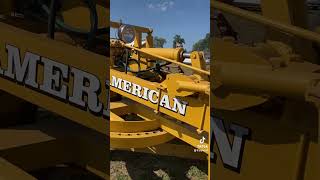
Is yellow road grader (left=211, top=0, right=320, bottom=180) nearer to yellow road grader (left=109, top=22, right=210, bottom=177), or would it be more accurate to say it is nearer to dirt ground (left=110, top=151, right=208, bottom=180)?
yellow road grader (left=109, top=22, right=210, bottom=177)

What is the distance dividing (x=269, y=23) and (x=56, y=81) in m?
0.63

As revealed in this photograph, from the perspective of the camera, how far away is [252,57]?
0.82m

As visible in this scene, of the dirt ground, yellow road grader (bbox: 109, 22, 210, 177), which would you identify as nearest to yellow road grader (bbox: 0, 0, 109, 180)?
yellow road grader (bbox: 109, 22, 210, 177)

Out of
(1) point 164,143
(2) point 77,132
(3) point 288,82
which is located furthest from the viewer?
(1) point 164,143

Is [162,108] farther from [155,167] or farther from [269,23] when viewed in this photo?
[269,23]

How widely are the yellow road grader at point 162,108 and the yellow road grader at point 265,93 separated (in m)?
1.82

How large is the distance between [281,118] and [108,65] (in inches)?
17.6

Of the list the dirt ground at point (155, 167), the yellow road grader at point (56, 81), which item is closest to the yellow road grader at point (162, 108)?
the dirt ground at point (155, 167)

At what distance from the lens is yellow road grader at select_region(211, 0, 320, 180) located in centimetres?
77

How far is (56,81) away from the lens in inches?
44.3

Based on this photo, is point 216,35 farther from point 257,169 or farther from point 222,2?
point 257,169

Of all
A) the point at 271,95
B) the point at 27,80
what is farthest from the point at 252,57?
the point at 27,80

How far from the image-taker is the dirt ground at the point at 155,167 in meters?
3.37

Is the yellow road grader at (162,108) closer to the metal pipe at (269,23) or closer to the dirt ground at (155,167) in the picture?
the dirt ground at (155,167)
